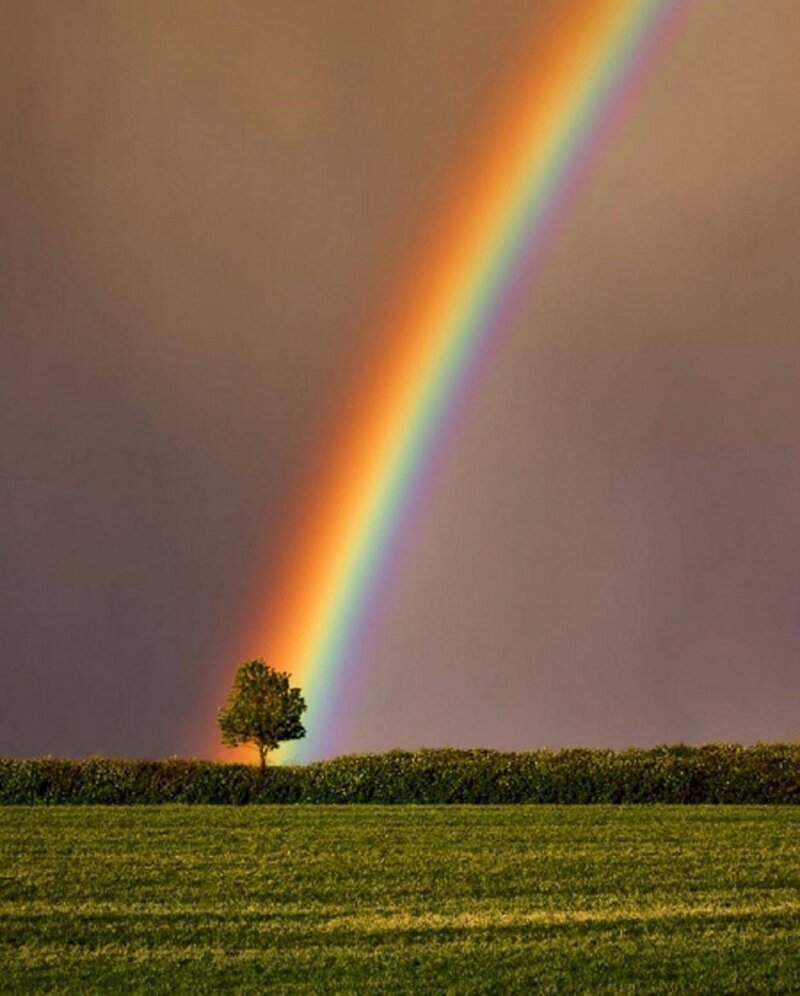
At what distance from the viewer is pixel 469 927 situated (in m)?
16.0

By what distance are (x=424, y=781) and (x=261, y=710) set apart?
9.20m

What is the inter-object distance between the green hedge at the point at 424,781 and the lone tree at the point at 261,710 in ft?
18.3

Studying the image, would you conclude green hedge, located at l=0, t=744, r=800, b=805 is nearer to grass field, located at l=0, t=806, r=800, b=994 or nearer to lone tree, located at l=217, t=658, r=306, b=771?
lone tree, located at l=217, t=658, r=306, b=771

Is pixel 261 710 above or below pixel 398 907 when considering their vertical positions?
above

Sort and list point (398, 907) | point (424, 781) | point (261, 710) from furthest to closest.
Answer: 1. point (261, 710)
2. point (424, 781)
3. point (398, 907)

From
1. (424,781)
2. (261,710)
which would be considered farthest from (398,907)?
(261,710)

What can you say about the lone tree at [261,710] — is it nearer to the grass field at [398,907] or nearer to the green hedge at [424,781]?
the green hedge at [424,781]

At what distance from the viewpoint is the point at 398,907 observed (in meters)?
17.4

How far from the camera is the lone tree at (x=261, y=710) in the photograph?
1825 inches

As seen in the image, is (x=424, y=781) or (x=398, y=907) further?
(x=424, y=781)

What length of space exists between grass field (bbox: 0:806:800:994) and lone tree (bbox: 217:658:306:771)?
17242mm

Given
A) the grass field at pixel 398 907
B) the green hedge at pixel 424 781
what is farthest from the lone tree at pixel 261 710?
the grass field at pixel 398 907

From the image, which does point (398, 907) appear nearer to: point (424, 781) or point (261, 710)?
point (424, 781)

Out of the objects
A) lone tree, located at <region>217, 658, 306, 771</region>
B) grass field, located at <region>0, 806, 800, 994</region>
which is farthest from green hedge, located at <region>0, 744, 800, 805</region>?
grass field, located at <region>0, 806, 800, 994</region>
